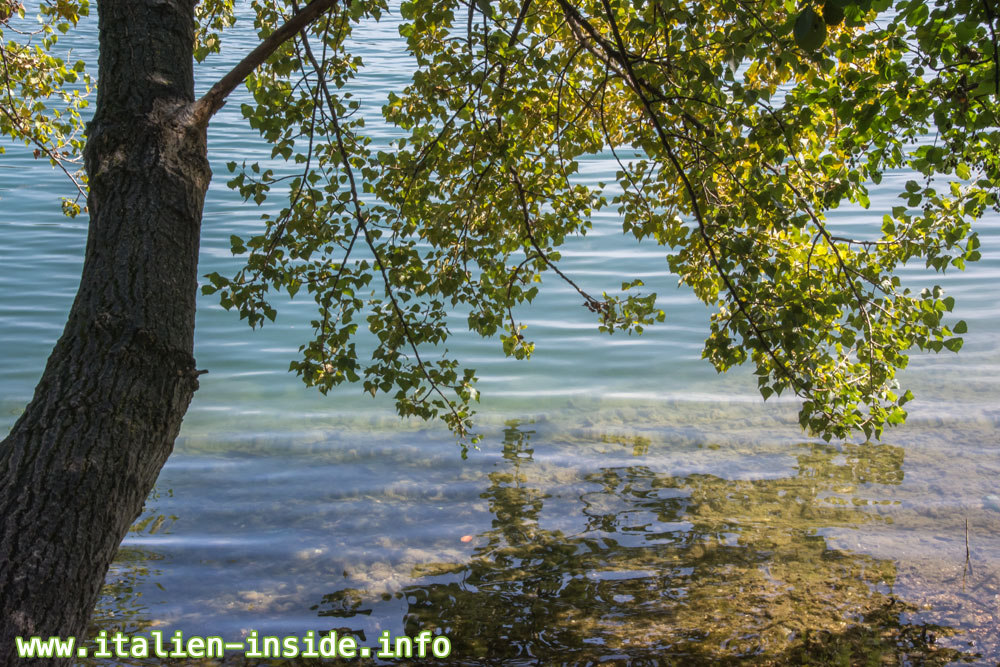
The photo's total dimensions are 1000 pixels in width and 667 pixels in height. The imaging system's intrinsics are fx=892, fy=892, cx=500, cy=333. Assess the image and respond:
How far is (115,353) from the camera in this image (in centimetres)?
262

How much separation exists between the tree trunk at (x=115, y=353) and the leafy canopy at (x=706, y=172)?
35.9 inches

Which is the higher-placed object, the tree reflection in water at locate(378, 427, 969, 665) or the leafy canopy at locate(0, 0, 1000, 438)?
the leafy canopy at locate(0, 0, 1000, 438)

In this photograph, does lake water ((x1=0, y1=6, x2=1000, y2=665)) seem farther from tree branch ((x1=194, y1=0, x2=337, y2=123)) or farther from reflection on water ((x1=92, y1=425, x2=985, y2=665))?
tree branch ((x1=194, y1=0, x2=337, y2=123))

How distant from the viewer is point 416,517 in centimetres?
626

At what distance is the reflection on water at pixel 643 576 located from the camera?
4449 millimetres

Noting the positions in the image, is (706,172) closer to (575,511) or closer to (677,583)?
(677,583)

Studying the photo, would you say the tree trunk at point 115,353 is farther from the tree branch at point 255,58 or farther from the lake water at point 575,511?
the lake water at point 575,511

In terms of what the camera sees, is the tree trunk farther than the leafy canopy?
No

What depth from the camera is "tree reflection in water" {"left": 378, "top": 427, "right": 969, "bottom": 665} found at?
441cm

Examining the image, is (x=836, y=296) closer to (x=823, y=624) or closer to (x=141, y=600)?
(x=823, y=624)

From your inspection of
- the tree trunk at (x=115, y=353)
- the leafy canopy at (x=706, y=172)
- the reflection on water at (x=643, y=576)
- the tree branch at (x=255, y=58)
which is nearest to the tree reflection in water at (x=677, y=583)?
the reflection on water at (x=643, y=576)

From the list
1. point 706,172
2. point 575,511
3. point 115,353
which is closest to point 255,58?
point 115,353

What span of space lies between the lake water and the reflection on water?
2cm

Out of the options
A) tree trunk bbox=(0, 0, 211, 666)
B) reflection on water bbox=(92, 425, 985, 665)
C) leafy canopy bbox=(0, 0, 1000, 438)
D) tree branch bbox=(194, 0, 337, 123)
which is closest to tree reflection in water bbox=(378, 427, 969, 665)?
reflection on water bbox=(92, 425, 985, 665)
